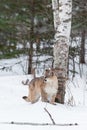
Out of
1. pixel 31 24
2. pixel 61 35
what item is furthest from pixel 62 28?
pixel 31 24

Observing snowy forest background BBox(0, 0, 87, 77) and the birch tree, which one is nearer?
the birch tree

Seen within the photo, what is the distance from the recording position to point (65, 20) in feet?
24.8

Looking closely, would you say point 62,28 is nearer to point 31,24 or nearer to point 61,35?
point 61,35

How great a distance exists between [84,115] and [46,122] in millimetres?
801

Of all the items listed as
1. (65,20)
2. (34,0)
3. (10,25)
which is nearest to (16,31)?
(10,25)

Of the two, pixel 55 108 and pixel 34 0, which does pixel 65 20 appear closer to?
pixel 55 108

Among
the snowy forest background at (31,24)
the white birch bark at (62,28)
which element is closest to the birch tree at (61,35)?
the white birch bark at (62,28)

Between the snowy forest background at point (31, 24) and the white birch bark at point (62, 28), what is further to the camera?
the snowy forest background at point (31, 24)

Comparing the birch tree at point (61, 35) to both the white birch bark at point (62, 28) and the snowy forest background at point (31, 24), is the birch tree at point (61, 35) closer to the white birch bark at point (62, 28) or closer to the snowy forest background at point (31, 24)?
the white birch bark at point (62, 28)

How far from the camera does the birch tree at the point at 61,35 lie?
24.8 feet

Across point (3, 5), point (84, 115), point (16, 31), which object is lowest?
point (84, 115)

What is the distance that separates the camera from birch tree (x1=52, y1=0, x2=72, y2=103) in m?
7.56

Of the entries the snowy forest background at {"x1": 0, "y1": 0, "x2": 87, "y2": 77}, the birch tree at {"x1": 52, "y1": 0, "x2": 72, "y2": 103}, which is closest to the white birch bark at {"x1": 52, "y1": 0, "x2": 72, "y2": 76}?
the birch tree at {"x1": 52, "y1": 0, "x2": 72, "y2": 103}

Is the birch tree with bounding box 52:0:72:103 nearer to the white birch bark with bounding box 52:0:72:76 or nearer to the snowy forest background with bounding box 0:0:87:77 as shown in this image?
the white birch bark with bounding box 52:0:72:76
